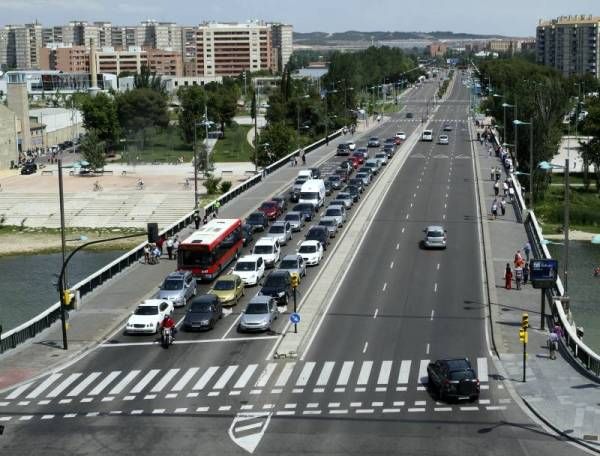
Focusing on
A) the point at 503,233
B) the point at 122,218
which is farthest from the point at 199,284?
the point at 122,218

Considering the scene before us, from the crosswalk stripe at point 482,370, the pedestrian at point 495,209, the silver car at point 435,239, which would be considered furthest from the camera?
the pedestrian at point 495,209

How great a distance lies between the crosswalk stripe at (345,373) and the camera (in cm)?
3769

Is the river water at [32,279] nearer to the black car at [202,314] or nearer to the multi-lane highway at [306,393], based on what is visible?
the black car at [202,314]

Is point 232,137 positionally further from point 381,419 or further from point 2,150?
point 381,419

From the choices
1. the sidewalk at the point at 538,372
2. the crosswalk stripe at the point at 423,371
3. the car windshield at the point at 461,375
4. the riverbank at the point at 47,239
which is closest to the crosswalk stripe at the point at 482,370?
the sidewalk at the point at 538,372

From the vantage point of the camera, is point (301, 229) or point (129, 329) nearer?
point (129, 329)

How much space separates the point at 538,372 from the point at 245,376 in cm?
1049

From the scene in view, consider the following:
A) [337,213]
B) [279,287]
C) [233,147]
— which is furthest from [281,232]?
[233,147]

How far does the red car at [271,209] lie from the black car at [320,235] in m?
9.24

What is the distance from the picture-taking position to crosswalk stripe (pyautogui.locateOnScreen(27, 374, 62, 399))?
121 feet

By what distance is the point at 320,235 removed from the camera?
61969mm

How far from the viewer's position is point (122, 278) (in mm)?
55688

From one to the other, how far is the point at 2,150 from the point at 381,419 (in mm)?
106789

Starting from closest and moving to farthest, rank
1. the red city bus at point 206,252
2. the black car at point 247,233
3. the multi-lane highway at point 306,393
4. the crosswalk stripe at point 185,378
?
1. the multi-lane highway at point 306,393
2. the crosswalk stripe at point 185,378
3. the red city bus at point 206,252
4. the black car at point 247,233
